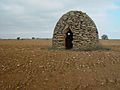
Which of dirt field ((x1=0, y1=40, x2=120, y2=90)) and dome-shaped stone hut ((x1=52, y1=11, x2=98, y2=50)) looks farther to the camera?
dome-shaped stone hut ((x1=52, y1=11, x2=98, y2=50))

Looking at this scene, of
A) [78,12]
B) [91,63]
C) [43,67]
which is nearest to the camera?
[43,67]

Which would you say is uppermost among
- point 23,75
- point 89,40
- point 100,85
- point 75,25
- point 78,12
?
point 78,12

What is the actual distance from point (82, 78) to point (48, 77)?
4.09 ft

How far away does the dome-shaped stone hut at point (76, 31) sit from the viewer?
1035 cm

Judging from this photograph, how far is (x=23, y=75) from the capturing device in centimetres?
445

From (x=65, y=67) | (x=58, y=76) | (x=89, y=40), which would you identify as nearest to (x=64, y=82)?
(x=58, y=76)

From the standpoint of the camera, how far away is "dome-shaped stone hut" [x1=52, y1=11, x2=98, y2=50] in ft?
34.0

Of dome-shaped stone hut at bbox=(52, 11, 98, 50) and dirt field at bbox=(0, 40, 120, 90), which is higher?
dome-shaped stone hut at bbox=(52, 11, 98, 50)

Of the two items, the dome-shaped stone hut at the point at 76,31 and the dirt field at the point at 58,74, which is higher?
the dome-shaped stone hut at the point at 76,31

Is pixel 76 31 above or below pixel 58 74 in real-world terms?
above

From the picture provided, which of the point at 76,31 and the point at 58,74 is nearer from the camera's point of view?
the point at 58,74

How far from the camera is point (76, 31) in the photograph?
10422mm

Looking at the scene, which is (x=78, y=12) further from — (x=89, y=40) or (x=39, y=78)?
(x=39, y=78)

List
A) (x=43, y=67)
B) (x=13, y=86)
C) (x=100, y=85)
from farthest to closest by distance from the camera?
(x=43, y=67), (x=100, y=85), (x=13, y=86)
